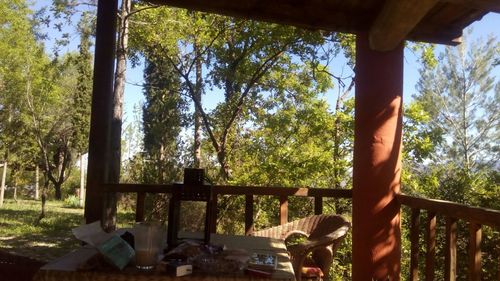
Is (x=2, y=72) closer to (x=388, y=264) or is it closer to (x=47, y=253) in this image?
(x=47, y=253)

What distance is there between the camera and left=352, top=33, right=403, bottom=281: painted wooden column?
2.74 m

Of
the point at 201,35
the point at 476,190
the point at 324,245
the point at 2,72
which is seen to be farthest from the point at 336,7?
the point at 2,72

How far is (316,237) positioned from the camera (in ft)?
8.18

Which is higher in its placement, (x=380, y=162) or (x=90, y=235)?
(x=380, y=162)

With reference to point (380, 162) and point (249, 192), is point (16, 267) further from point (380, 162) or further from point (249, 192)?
point (380, 162)

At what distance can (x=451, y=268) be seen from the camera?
220 centimetres

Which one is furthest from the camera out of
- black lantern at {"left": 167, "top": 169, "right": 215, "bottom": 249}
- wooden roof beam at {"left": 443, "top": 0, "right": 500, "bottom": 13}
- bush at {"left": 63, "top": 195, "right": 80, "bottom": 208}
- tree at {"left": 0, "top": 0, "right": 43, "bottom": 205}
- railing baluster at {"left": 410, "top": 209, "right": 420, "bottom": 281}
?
bush at {"left": 63, "top": 195, "right": 80, "bottom": 208}

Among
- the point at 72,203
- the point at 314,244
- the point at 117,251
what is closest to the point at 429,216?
the point at 314,244

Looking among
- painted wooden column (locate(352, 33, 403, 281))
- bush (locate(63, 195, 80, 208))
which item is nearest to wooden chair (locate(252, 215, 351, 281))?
painted wooden column (locate(352, 33, 403, 281))

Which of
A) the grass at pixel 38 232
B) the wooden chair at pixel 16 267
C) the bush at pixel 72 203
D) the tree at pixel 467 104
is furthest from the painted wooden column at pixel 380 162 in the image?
the tree at pixel 467 104

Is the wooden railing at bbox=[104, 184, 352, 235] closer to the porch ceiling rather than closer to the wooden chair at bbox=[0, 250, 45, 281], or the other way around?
the porch ceiling

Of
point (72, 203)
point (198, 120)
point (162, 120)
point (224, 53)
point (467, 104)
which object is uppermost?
point (467, 104)

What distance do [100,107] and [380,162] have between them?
186 centimetres

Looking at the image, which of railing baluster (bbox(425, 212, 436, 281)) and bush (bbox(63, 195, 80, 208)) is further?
bush (bbox(63, 195, 80, 208))
